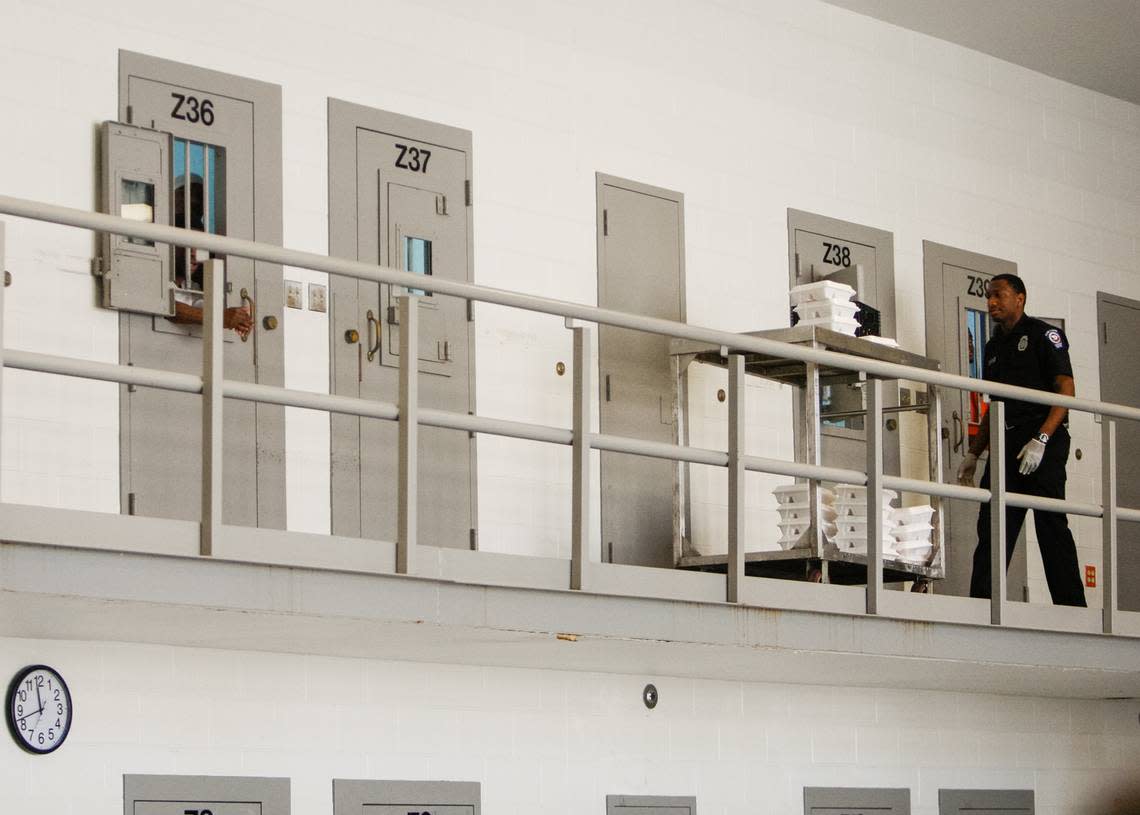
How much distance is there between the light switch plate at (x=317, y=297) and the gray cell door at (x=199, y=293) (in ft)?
0.56

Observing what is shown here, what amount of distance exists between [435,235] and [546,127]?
3.04 feet

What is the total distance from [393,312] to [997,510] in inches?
111

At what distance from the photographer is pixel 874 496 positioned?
646 centimetres

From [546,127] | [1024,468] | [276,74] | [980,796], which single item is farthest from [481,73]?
[980,796]

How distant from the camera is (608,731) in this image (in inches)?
297

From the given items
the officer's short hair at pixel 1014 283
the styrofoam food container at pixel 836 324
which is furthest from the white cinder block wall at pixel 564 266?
the officer's short hair at pixel 1014 283

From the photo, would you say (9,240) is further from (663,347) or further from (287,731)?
(663,347)

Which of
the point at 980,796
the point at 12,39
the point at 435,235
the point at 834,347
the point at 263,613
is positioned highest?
the point at 12,39

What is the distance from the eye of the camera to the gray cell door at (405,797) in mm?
6617

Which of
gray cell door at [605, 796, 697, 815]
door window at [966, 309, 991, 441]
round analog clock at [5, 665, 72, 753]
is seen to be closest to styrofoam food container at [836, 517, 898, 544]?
gray cell door at [605, 796, 697, 815]

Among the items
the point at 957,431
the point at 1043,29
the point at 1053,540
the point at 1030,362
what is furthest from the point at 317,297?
the point at 1043,29

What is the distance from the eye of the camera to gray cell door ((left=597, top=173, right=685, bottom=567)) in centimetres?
779

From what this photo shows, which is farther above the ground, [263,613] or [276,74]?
[276,74]

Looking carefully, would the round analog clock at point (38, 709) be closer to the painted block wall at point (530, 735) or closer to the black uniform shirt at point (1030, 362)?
the painted block wall at point (530, 735)
